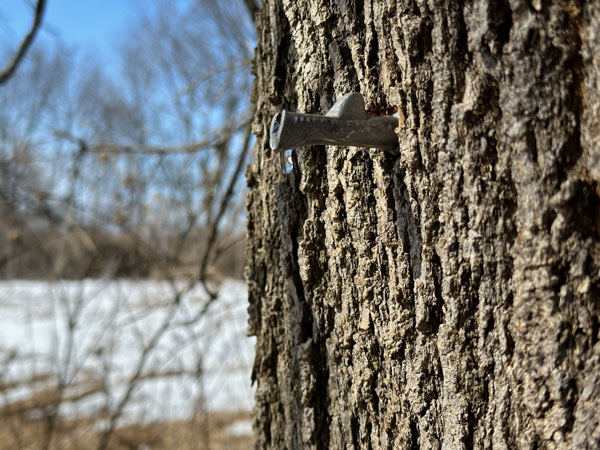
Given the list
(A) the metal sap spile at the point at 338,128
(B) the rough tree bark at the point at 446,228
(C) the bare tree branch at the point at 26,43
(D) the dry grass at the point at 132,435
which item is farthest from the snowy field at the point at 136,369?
(A) the metal sap spile at the point at 338,128

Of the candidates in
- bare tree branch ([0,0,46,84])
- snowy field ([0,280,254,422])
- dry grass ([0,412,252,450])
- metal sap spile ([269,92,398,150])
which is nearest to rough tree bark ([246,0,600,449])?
metal sap spile ([269,92,398,150])

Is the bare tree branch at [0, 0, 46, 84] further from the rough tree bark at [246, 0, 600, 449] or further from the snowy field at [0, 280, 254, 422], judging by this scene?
the snowy field at [0, 280, 254, 422]

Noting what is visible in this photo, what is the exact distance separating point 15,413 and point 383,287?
537 centimetres

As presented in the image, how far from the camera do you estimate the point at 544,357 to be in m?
0.63

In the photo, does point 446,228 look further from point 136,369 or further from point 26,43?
point 136,369

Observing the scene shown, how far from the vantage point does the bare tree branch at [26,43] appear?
2160 millimetres

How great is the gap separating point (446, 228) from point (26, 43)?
2.34 meters

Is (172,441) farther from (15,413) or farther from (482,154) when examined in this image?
(482,154)

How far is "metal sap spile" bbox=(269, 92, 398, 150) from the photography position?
66cm

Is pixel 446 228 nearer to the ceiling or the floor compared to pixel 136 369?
nearer to the ceiling

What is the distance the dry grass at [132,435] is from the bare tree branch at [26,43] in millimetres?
3256

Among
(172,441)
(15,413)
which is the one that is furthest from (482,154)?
(15,413)

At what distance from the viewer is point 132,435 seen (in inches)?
190

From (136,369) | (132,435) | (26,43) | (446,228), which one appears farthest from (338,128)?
(132,435)
